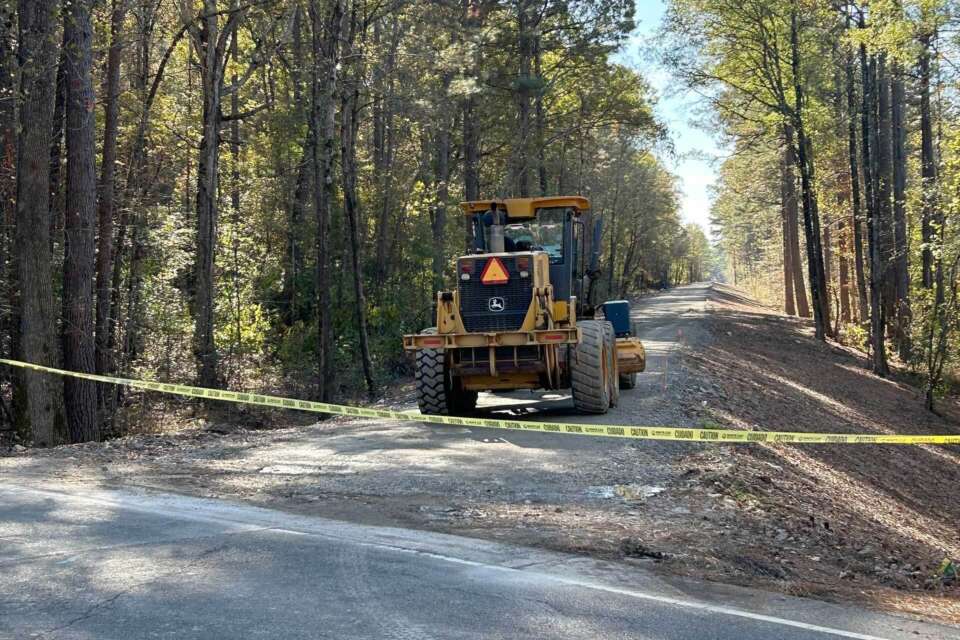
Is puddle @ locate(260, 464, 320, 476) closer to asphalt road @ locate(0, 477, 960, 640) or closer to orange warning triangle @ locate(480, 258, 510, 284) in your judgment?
asphalt road @ locate(0, 477, 960, 640)

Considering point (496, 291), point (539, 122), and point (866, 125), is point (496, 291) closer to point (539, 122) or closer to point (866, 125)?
point (866, 125)

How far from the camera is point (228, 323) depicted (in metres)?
26.1

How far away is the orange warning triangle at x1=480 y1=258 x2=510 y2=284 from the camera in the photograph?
1326cm

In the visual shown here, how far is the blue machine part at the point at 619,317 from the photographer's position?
1753 cm

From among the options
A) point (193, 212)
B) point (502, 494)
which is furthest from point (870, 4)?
point (193, 212)

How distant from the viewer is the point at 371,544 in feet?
21.6

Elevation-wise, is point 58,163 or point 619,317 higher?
point 58,163

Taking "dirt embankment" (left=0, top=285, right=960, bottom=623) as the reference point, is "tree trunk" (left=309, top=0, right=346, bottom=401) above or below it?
above

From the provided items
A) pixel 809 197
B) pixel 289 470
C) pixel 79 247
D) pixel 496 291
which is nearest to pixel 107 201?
pixel 79 247

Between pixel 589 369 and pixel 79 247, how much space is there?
9459 millimetres

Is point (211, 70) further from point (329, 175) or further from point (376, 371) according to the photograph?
point (376, 371)

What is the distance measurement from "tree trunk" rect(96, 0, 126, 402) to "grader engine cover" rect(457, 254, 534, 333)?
922cm

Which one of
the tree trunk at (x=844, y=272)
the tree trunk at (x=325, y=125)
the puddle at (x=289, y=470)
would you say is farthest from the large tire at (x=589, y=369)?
the tree trunk at (x=844, y=272)

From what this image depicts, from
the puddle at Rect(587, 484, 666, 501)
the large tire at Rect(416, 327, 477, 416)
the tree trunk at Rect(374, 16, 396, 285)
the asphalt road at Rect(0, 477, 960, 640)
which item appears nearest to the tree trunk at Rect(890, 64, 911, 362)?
the tree trunk at Rect(374, 16, 396, 285)
